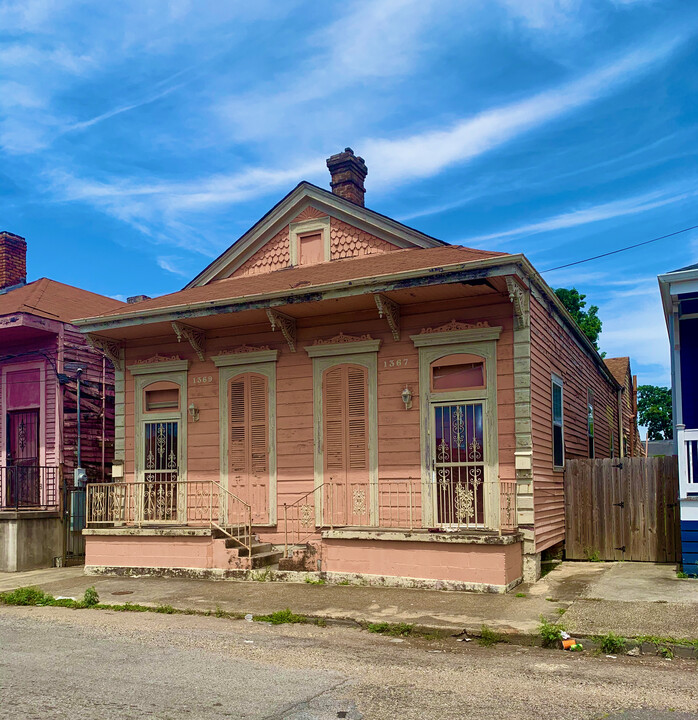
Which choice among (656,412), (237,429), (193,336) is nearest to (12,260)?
(193,336)

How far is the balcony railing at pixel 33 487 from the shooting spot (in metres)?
16.3

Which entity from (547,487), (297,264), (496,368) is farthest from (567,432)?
(297,264)

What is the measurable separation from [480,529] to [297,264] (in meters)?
6.51

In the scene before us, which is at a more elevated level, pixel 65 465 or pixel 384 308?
pixel 384 308

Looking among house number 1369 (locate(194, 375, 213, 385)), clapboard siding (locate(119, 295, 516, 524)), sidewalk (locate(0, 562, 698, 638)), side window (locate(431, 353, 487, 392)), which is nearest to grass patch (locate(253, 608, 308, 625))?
sidewalk (locate(0, 562, 698, 638))

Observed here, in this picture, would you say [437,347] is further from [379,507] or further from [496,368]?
[379,507]

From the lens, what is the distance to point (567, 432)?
14898 mm

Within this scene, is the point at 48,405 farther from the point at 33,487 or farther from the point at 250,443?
the point at 250,443

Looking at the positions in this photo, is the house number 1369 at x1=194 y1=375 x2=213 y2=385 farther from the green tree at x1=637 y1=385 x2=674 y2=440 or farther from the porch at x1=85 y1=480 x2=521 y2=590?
the green tree at x1=637 y1=385 x2=674 y2=440

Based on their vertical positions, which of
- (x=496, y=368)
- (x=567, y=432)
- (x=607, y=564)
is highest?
(x=496, y=368)

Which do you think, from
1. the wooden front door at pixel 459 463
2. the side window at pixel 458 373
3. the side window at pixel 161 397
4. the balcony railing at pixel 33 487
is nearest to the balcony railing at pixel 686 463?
the wooden front door at pixel 459 463

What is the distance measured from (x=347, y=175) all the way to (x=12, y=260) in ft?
33.6

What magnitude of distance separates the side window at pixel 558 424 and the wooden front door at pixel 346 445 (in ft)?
11.2

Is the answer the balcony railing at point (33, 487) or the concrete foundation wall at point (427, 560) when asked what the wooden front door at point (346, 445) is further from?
the balcony railing at point (33, 487)
